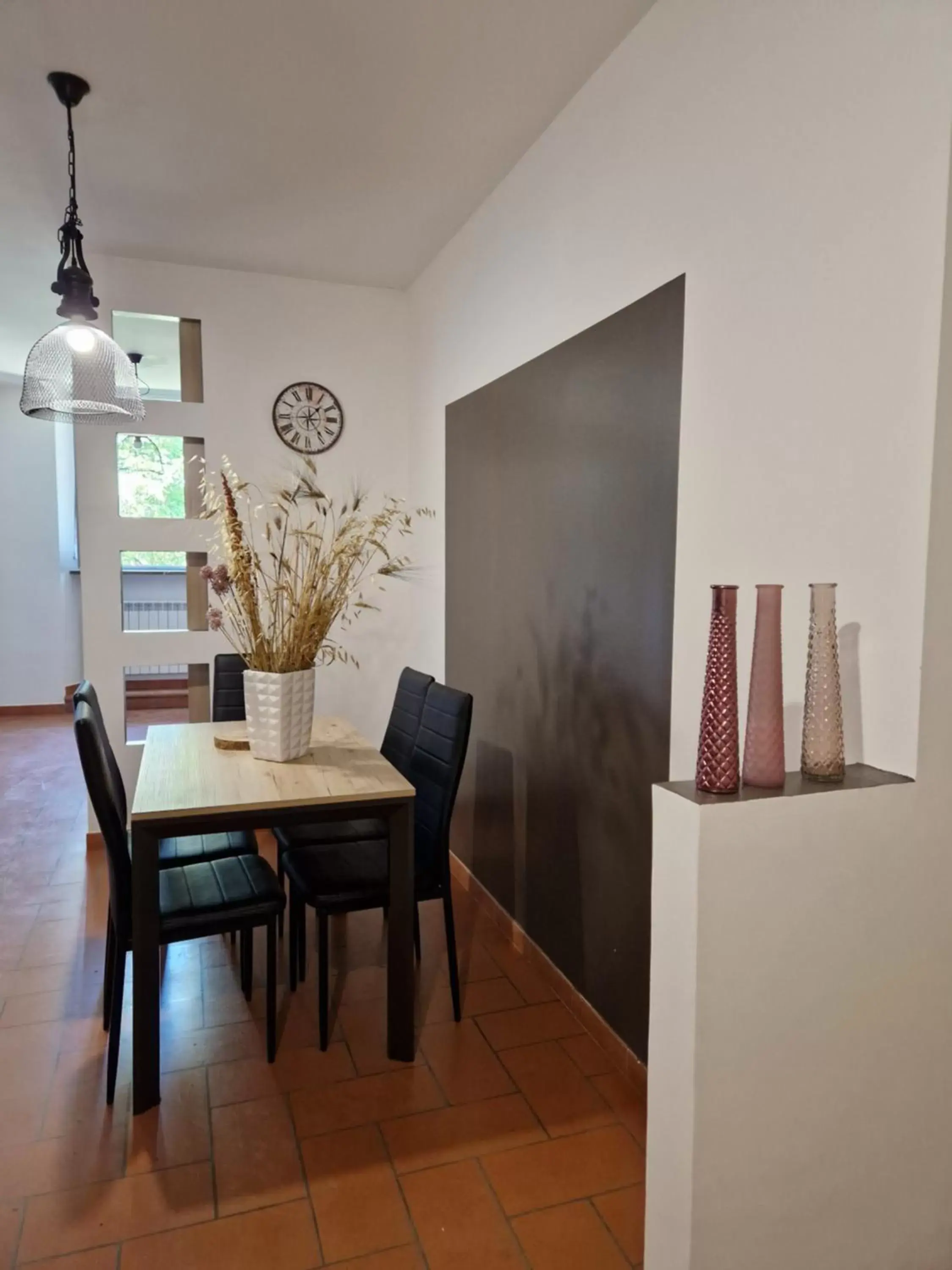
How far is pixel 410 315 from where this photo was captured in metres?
4.00

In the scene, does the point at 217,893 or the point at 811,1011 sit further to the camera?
the point at 217,893

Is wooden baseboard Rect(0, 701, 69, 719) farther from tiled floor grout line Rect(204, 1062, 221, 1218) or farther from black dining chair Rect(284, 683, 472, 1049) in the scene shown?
tiled floor grout line Rect(204, 1062, 221, 1218)

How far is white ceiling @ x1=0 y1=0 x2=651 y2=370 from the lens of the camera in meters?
2.02

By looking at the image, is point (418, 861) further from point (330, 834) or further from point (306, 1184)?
point (306, 1184)

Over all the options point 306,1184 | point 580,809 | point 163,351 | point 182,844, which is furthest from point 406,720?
point 163,351

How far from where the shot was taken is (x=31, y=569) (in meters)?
6.88

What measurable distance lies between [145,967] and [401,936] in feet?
2.01

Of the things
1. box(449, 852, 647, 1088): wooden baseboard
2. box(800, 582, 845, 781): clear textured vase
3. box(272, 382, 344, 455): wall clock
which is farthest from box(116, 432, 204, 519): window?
box(800, 582, 845, 781): clear textured vase

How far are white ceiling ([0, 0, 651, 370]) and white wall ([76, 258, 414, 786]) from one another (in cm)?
23

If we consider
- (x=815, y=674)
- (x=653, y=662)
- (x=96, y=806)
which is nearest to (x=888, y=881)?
(x=815, y=674)

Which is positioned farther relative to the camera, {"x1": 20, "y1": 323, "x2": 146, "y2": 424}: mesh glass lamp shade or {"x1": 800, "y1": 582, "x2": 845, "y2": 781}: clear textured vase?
{"x1": 20, "y1": 323, "x2": 146, "y2": 424}: mesh glass lamp shade

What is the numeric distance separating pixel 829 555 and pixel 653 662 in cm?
62

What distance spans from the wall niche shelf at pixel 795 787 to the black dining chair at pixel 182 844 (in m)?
1.42

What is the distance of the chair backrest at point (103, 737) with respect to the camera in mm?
2195
